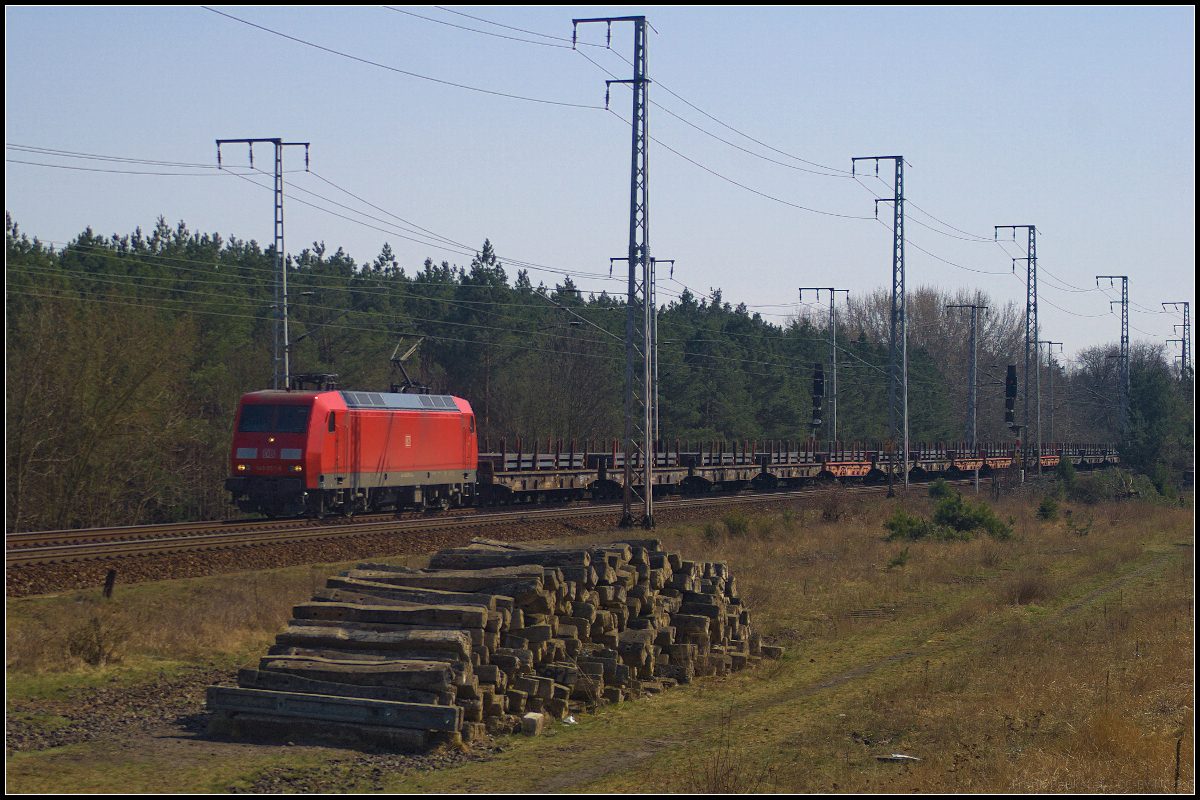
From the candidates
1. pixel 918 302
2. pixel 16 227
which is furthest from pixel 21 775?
pixel 918 302

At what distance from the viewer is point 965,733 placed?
9.36 m

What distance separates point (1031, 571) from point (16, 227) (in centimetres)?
5168

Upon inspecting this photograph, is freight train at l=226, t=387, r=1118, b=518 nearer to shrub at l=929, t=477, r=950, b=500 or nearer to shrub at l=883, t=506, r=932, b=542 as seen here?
shrub at l=929, t=477, r=950, b=500

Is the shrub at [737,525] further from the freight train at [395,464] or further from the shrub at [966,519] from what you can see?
the freight train at [395,464]

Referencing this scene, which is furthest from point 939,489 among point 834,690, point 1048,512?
point 834,690

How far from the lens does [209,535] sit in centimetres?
2120

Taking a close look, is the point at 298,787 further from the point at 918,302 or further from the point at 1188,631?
the point at 918,302

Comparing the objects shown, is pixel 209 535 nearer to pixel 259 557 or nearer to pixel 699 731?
pixel 259 557

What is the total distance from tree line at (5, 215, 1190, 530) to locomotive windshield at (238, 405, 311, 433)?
23.5ft

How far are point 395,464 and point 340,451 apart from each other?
2.80 meters

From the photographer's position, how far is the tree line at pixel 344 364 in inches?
1243

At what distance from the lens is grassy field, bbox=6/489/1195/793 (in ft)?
26.5

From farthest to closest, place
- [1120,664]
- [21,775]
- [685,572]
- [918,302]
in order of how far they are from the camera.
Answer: [918,302] < [685,572] < [1120,664] < [21,775]

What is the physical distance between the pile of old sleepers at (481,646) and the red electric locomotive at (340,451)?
14.0 metres
